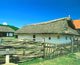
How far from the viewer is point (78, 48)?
34.1 feet

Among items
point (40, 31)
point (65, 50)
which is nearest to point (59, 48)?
point (65, 50)

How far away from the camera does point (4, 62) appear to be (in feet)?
17.8

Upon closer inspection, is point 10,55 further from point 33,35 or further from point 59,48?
point 33,35

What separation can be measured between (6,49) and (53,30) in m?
12.8

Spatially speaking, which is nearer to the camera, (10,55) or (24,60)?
(10,55)

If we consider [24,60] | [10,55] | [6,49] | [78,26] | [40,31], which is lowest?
[24,60]

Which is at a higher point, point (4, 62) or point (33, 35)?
point (33, 35)

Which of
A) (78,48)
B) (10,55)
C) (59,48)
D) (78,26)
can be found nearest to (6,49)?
(10,55)

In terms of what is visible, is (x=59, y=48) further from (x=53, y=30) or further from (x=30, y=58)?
(x=53, y=30)

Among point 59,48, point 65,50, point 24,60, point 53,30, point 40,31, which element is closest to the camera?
point 24,60

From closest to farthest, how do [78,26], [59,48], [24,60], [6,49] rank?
[6,49]
[24,60]
[59,48]
[78,26]

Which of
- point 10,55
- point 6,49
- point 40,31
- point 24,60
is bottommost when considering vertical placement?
point 24,60

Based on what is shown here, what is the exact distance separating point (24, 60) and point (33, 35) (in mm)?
15923

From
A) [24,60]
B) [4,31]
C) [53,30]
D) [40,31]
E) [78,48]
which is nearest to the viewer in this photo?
[24,60]
